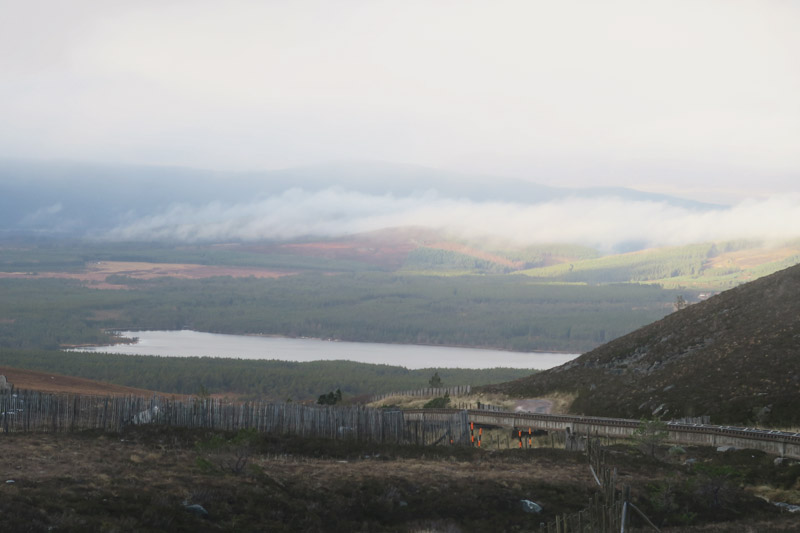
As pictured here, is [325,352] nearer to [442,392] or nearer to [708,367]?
[442,392]

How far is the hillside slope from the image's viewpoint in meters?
40.7

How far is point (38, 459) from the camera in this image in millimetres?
23391

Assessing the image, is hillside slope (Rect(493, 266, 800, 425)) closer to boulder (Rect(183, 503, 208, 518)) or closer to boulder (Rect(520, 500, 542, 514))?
boulder (Rect(520, 500, 542, 514))

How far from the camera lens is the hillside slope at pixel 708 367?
1602 inches

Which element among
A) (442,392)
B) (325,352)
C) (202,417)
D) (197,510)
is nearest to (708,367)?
(442,392)

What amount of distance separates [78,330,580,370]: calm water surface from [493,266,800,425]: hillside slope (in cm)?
8732

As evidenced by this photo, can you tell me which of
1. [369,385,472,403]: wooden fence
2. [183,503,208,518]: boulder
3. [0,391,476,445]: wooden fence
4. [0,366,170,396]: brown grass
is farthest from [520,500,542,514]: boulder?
[369,385,472,403]: wooden fence

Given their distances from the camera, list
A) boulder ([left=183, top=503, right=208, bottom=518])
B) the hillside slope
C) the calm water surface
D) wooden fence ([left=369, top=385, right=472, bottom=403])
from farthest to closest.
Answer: the calm water surface, wooden fence ([left=369, top=385, right=472, bottom=403]), the hillside slope, boulder ([left=183, top=503, right=208, bottom=518])

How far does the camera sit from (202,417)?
3450 centimetres

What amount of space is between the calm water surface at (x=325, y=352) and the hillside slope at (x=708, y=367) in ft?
286

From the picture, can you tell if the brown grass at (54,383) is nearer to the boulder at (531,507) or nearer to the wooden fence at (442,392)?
the wooden fence at (442,392)

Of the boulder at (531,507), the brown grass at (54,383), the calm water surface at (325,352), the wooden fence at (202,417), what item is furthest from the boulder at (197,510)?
the calm water surface at (325,352)

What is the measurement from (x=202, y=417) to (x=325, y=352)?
13767 cm

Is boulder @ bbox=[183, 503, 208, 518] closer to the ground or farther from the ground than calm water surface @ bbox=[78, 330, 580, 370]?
farther from the ground
